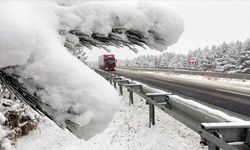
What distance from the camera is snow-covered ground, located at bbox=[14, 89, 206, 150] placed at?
7.29 metres

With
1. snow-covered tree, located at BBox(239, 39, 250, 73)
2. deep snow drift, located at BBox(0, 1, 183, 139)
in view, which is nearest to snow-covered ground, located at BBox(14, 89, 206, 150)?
deep snow drift, located at BBox(0, 1, 183, 139)

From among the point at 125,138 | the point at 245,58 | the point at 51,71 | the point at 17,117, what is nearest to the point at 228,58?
the point at 245,58

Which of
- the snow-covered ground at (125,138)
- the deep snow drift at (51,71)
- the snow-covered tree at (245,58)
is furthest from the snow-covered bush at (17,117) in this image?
the snow-covered tree at (245,58)

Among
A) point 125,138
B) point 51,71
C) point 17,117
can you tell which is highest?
point 51,71

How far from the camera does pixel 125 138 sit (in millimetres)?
7852

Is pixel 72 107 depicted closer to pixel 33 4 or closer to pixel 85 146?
pixel 33 4

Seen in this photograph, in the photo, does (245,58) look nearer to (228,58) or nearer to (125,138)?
(228,58)

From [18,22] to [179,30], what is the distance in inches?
24.0

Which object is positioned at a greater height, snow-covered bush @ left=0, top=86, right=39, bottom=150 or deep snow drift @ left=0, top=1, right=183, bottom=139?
deep snow drift @ left=0, top=1, right=183, bottom=139

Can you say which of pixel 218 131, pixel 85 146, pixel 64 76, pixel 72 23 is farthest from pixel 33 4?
pixel 85 146

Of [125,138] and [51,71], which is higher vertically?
[51,71]

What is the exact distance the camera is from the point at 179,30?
1237 millimetres

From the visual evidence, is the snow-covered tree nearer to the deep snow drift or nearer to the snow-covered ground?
the snow-covered ground

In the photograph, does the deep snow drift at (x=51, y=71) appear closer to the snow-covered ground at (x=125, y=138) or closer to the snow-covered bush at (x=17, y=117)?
the snow-covered ground at (x=125, y=138)
